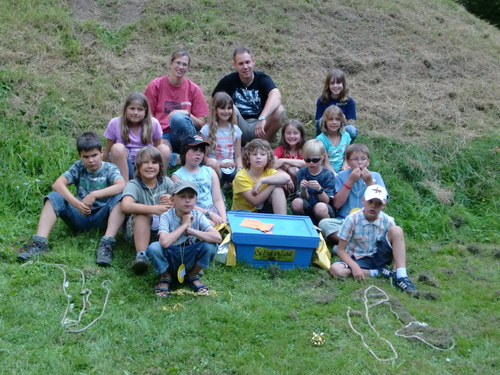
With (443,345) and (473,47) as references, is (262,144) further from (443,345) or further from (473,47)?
(473,47)

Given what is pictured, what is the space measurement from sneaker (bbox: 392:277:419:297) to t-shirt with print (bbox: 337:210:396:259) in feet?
1.20

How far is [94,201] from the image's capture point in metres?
5.25

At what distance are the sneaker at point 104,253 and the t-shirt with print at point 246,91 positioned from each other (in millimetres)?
2623

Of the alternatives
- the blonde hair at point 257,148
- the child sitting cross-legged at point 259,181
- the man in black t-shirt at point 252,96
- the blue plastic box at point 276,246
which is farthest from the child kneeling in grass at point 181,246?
the man in black t-shirt at point 252,96

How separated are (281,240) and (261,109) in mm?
2391

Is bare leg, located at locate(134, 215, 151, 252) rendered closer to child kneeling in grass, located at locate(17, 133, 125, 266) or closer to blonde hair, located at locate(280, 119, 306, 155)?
child kneeling in grass, located at locate(17, 133, 125, 266)

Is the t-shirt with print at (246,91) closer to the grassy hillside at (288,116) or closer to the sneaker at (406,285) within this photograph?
the grassy hillside at (288,116)

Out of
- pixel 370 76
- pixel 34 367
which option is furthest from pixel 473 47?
pixel 34 367

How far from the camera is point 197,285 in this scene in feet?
14.9

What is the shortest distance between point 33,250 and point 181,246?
1.39 meters

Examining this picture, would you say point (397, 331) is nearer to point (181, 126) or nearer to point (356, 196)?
point (356, 196)

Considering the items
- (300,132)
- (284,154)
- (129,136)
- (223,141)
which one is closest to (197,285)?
(129,136)

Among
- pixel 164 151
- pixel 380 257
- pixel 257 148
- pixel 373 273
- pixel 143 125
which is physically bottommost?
pixel 373 273

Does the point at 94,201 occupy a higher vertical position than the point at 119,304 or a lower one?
higher
